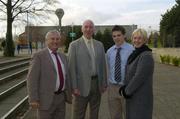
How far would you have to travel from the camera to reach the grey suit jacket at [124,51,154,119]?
6.13 meters

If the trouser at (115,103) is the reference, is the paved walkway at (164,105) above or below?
below

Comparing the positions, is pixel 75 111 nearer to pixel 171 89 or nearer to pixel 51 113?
pixel 51 113

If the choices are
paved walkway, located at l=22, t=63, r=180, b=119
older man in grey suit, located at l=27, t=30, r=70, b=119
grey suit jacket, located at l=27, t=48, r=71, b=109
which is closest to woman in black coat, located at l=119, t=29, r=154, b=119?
older man in grey suit, located at l=27, t=30, r=70, b=119

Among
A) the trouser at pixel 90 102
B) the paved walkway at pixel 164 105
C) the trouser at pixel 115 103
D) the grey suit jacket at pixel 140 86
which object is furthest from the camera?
the paved walkway at pixel 164 105

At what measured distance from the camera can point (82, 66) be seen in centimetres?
704

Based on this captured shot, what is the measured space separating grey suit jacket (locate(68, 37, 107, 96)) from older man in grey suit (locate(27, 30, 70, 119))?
1.79 feet

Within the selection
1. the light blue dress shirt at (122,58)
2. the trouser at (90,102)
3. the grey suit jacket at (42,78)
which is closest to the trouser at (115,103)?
the light blue dress shirt at (122,58)

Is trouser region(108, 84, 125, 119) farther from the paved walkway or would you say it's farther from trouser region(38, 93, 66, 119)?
the paved walkway

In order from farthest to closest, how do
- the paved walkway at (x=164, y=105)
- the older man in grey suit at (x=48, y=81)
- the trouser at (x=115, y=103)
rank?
the paved walkway at (x=164, y=105), the trouser at (x=115, y=103), the older man in grey suit at (x=48, y=81)

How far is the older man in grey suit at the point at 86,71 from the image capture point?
703cm

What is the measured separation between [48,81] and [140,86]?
4.28ft

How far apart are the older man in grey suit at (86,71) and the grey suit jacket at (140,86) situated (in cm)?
91

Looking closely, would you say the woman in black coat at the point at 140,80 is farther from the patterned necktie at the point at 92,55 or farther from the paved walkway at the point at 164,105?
the paved walkway at the point at 164,105

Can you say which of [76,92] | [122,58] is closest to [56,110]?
→ [76,92]
